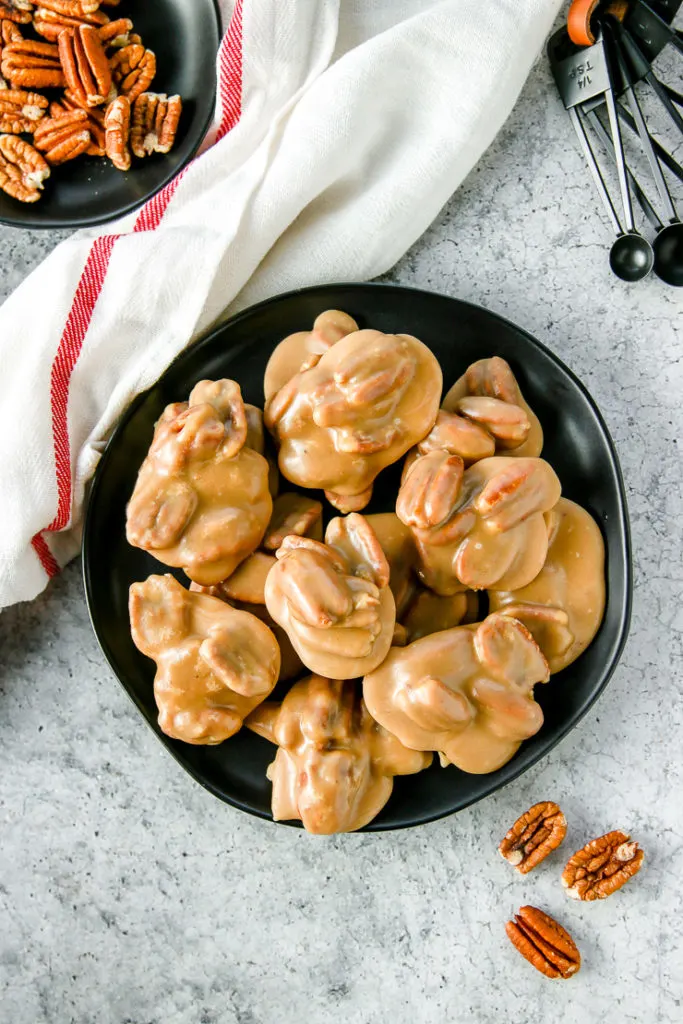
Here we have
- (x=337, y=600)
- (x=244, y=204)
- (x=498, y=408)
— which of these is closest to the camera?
(x=337, y=600)

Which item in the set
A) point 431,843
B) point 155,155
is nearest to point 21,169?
point 155,155

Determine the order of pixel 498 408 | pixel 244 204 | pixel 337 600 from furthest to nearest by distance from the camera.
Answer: pixel 244 204 → pixel 498 408 → pixel 337 600

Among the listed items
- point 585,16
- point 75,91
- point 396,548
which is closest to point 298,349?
point 396,548

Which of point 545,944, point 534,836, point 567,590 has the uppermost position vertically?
point 567,590

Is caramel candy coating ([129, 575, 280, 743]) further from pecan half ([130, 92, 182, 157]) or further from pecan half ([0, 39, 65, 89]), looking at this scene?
pecan half ([0, 39, 65, 89])

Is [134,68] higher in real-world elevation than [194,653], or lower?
higher

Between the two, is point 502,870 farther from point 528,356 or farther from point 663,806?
point 528,356

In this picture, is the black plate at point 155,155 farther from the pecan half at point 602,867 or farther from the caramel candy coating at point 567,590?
the pecan half at point 602,867

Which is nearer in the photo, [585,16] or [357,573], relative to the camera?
[357,573]

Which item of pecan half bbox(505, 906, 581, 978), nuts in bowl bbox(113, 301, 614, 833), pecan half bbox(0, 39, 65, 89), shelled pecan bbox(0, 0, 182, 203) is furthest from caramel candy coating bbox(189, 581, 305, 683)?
pecan half bbox(0, 39, 65, 89)

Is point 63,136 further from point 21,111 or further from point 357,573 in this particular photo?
point 357,573
